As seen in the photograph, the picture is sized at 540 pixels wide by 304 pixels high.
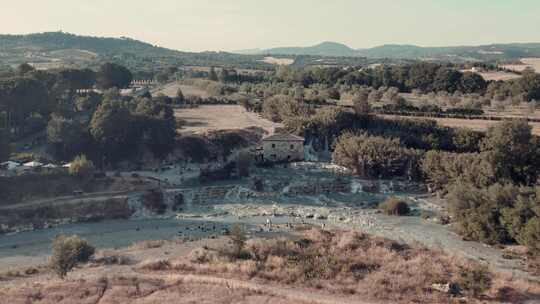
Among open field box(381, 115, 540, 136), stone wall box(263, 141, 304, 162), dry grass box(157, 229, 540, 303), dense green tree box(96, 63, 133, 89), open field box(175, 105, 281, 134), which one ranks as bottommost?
dry grass box(157, 229, 540, 303)

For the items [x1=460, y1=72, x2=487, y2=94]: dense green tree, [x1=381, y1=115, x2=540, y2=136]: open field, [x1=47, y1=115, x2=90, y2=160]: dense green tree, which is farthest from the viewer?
[x1=460, y1=72, x2=487, y2=94]: dense green tree

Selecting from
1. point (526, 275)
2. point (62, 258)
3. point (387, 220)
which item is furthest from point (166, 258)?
point (526, 275)

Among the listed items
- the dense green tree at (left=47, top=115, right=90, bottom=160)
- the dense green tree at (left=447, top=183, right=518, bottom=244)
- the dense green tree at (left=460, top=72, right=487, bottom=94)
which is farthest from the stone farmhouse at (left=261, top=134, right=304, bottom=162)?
the dense green tree at (left=460, top=72, right=487, bottom=94)

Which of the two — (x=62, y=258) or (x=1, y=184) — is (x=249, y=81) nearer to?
(x=1, y=184)

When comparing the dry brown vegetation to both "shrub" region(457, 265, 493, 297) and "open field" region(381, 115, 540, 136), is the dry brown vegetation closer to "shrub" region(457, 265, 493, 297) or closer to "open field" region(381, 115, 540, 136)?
"shrub" region(457, 265, 493, 297)

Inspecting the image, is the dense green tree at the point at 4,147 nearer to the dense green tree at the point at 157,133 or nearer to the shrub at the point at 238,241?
the dense green tree at the point at 157,133

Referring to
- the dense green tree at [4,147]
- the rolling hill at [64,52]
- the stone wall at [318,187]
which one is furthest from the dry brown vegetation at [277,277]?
the rolling hill at [64,52]
